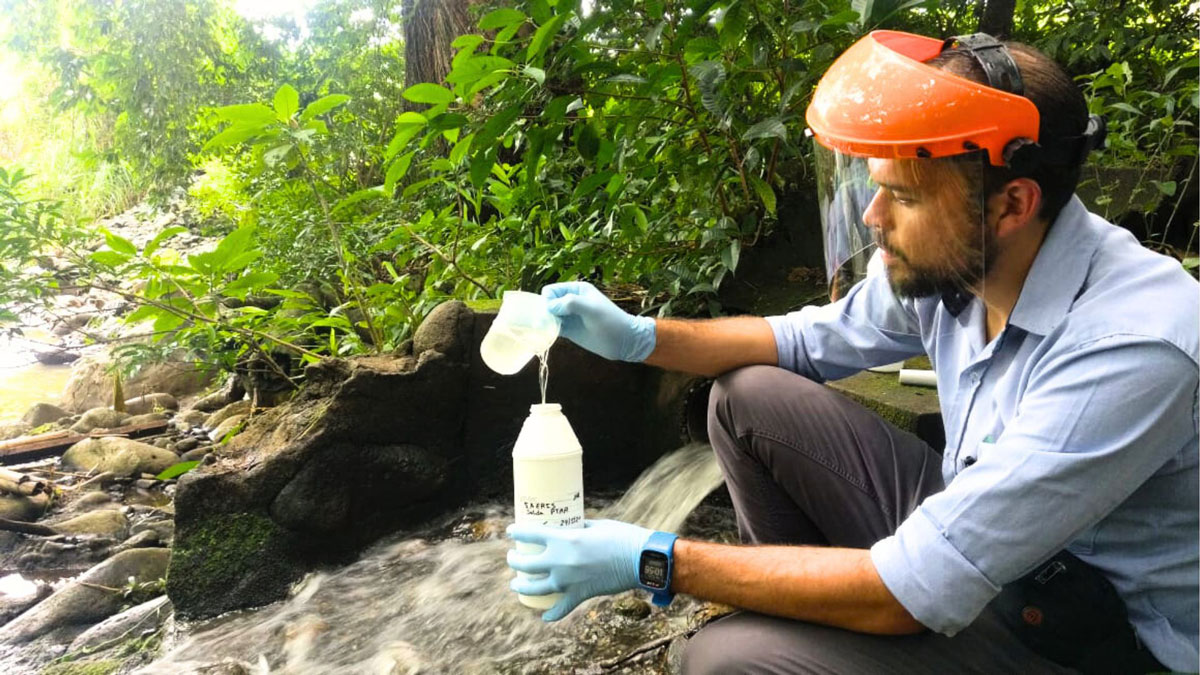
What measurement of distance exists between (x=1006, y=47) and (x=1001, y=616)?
939 mm

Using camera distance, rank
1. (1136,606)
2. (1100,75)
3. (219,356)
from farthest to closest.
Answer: (219,356) < (1100,75) < (1136,606)

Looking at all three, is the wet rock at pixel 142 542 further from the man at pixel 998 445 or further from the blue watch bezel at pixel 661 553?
the blue watch bezel at pixel 661 553

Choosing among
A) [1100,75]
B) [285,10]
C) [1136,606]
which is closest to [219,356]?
[1136,606]

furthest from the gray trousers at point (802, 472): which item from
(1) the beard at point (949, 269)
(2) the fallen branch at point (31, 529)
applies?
(2) the fallen branch at point (31, 529)

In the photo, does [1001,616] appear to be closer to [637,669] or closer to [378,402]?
[637,669]

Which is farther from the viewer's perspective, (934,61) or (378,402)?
(378,402)

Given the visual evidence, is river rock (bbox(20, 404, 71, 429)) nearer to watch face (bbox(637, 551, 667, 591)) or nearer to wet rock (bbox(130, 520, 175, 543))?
wet rock (bbox(130, 520, 175, 543))

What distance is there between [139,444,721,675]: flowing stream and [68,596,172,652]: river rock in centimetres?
19

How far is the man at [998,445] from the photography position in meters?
1.05

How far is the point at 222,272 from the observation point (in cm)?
266

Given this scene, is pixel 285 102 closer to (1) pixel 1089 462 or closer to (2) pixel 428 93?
(2) pixel 428 93

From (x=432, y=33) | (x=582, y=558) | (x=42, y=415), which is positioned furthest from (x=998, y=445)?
(x=42, y=415)

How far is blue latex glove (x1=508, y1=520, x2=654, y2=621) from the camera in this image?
1.35 m

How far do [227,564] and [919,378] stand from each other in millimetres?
2364
